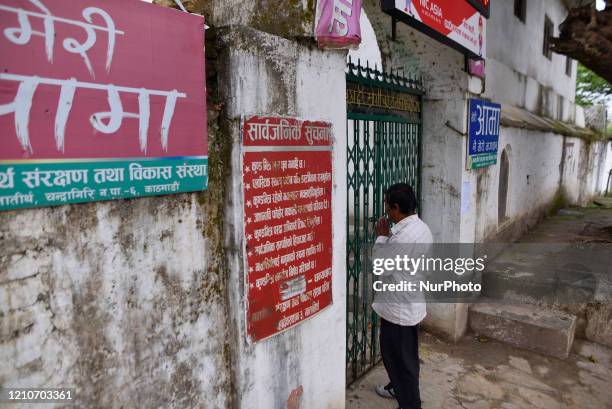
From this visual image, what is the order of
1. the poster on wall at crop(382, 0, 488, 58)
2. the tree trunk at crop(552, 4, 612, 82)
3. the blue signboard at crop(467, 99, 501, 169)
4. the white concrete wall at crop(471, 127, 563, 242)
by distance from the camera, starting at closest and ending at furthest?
the poster on wall at crop(382, 0, 488, 58)
the blue signboard at crop(467, 99, 501, 169)
the white concrete wall at crop(471, 127, 563, 242)
the tree trunk at crop(552, 4, 612, 82)

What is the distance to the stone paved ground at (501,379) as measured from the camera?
141 inches

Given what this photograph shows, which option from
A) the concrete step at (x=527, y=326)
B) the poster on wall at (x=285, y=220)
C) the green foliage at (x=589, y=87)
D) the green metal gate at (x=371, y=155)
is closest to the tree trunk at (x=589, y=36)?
the green metal gate at (x=371, y=155)

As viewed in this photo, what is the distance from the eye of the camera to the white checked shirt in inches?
115

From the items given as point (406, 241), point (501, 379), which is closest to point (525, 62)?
point (501, 379)

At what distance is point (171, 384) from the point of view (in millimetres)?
1954

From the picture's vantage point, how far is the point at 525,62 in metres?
8.48

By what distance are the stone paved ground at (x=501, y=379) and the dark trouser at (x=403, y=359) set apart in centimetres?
38

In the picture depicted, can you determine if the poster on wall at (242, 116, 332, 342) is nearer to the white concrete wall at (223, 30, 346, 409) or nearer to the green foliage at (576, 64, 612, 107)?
the white concrete wall at (223, 30, 346, 409)

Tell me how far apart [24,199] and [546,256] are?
664 cm

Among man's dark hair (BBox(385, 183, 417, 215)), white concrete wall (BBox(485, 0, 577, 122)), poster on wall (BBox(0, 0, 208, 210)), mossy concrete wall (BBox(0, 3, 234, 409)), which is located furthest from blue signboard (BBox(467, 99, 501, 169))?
poster on wall (BBox(0, 0, 208, 210))

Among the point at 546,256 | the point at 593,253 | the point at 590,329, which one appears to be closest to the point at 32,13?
the point at 590,329

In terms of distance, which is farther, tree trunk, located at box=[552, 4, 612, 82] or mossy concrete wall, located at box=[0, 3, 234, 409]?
tree trunk, located at box=[552, 4, 612, 82]

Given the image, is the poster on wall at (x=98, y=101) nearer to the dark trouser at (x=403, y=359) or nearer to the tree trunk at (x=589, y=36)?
the dark trouser at (x=403, y=359)

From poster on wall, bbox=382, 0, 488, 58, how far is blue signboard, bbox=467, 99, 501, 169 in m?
0.58
